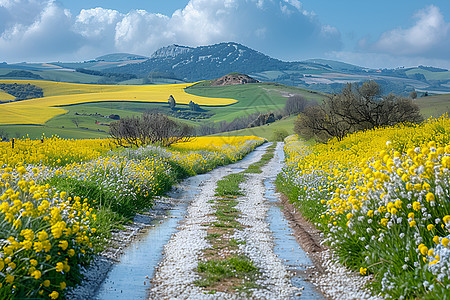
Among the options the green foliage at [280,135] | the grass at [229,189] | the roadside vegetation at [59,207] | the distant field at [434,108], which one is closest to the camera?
the roadside vegetation at [59,207]

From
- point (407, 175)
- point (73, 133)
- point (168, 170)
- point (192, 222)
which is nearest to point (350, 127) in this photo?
point (168, 170)

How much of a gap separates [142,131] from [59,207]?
25807 mm

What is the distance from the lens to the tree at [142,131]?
1219 inches

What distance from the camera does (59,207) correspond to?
20.6 feet

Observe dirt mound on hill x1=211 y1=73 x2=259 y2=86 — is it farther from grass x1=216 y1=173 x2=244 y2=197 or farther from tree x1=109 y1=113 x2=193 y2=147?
grass x1=216 y1=173 x2=244 y2=197

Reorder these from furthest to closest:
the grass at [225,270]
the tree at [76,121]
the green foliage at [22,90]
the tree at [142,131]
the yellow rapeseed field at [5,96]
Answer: the green foliage at [22,90]
the yellow rapeseed field at [5,96]
the tree at [76,121]
the tree at [142,131]
the grass at [225,270]

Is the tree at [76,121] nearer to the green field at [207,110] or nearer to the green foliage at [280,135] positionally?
the green field at [207,110]

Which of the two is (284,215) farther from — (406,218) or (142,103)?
(142,103)

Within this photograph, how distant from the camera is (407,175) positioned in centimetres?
631

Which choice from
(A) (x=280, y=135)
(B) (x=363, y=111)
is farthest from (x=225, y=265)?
(A) (x=280, y=135)

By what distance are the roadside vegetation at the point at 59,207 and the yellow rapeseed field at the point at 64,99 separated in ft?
171

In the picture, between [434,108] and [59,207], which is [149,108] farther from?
[59,207]

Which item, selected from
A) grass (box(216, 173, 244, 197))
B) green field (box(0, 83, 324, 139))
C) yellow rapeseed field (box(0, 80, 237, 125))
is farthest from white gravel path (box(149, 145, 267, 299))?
yellow rapeseed field (box(0, 80, 237, 125))

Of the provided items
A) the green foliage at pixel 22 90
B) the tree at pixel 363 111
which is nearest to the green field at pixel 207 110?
the tree at pixel 363 111
